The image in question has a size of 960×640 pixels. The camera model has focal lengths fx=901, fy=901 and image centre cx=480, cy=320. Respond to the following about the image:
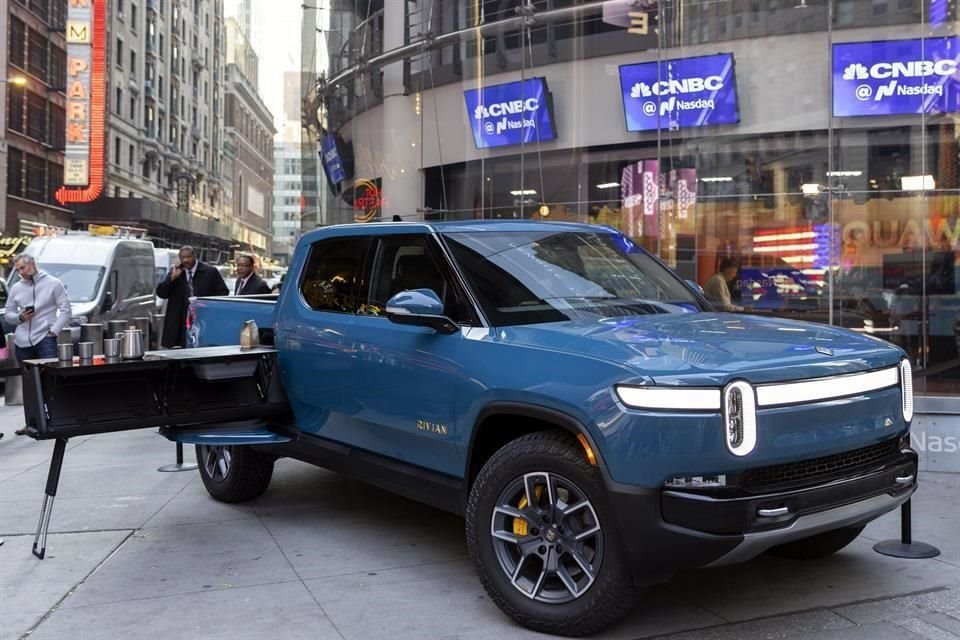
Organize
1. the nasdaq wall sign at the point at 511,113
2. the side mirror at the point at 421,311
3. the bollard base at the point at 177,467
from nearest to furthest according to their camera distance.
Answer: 1. the side mirror at the point at 421,311
2. the bollard base at the point at 177,467
3. the nasdaq wall sign at the point at 511,113

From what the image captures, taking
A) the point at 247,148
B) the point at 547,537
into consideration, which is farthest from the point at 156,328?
the point at 247,148

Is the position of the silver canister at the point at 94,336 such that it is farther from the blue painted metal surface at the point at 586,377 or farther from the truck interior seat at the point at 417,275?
the truck interior seat at the point at 417,275

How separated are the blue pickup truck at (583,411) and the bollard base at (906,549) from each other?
0.49 metres

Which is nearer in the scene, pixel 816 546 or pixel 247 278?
pixel 816 546

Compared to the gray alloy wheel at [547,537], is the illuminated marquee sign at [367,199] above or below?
above

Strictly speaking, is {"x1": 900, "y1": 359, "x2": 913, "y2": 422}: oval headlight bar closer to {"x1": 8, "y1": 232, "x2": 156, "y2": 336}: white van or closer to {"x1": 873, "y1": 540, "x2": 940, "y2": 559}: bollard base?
{"x1": 873, "y1": 540, "x2": 940, "y2": 559}: bollard base

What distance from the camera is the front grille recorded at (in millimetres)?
3557

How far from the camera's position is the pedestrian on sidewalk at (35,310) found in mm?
9617

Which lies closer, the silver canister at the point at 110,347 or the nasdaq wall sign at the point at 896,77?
the silver canister at the point at 110,347

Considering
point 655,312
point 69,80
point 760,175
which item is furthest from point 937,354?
point 69,80

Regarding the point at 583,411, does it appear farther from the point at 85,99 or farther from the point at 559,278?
the point at 85,99

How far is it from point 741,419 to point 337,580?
94.4 inches

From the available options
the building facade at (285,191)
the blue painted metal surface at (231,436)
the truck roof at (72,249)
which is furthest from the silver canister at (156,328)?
the building facade at (285,191)

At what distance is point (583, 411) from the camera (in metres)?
3.66
